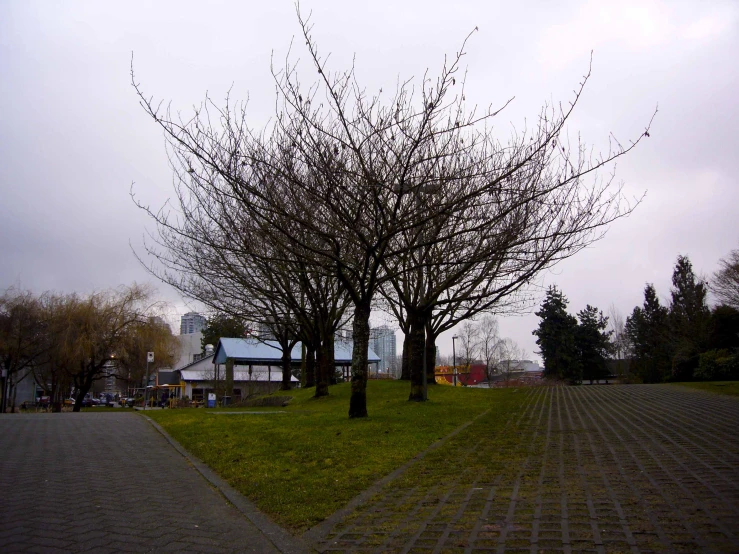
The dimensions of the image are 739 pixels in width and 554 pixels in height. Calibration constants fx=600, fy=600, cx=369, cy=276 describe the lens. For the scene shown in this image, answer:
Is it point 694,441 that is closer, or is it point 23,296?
point 694,441

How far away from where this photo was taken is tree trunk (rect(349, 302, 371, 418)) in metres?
13.3

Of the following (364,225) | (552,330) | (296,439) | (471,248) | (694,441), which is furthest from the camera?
(552,330)

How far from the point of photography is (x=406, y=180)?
1144 cm

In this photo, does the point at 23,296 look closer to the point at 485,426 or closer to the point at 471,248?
the point at 471,248

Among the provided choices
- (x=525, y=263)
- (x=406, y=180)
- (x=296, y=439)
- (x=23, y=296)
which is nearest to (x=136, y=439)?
(x=296, y=439)

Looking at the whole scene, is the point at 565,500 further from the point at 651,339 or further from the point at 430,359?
the point at 651,339

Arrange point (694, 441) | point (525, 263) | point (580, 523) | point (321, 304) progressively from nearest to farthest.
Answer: point (580, 523) < point (694, 441) < point (525, 263) < point (321, 304)

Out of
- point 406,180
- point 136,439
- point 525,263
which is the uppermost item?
point 406,180

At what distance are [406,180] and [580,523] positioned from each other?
7.76 meters

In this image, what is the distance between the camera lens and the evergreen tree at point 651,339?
5150 centimetres

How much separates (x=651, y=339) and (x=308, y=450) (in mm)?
56530

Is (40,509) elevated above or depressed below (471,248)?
below

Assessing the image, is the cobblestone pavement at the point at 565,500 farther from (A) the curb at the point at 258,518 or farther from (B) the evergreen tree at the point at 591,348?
(B) the evergreen tree at the point at 591,348

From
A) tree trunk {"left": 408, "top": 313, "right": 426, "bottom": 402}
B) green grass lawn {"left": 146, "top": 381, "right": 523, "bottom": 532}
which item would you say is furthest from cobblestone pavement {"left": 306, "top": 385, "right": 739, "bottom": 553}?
tree trunk {"left": 408, "top": 313, "right": 426, "bottom": 402}
